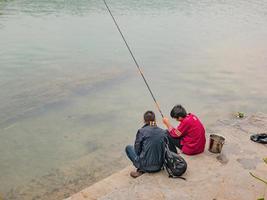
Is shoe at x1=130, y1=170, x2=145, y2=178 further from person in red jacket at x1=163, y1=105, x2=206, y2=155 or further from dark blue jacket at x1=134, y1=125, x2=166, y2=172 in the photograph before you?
person in red jacket at x1=163, y1=105, x2=206, y2=155

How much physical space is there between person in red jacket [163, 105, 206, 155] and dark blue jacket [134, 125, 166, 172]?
0.75 m

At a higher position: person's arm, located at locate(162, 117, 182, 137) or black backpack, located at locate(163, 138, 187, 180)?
person's arm, located at locate(162, 117, 182, 137)

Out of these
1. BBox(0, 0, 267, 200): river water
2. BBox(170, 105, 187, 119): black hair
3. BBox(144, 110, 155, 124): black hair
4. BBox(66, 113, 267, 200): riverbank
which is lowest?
Result: BBox(0, 0, 267, 200): river water

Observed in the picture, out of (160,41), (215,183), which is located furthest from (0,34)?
(215,183)

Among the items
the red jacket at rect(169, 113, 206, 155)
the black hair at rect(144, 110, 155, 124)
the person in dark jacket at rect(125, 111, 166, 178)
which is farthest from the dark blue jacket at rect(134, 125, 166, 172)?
the red jacket at rect(169, 113, 206, 155)

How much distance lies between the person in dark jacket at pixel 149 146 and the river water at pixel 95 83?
1.61 metres

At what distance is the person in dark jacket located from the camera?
22.1 ft

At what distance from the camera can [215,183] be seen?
677 cm

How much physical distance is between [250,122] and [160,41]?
12808 mm

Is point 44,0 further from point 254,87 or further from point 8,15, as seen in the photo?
point 254,87

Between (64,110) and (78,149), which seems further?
(64,110)

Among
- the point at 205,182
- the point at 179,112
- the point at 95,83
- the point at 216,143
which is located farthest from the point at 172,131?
the point at 95,83

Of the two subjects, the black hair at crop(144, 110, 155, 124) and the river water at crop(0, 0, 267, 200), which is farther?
the river water at crop(0, 0, 267, 200)

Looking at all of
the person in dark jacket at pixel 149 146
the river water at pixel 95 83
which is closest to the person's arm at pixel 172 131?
the person in dark jacket at pixel 149 146
